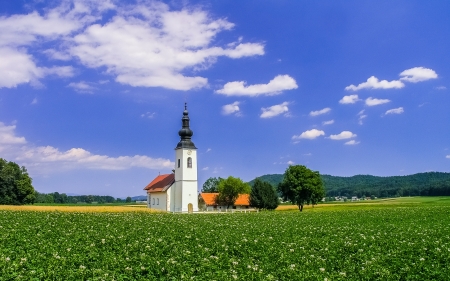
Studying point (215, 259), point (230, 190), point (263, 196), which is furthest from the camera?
point (230, 190)

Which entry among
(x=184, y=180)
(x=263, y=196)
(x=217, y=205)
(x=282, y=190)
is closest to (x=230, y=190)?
(x=217, y=205)

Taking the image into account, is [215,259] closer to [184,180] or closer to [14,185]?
[184,180]

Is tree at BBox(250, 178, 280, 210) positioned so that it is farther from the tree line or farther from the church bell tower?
the church bell tower

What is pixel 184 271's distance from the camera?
9.74 meters

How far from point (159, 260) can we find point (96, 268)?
173 cm

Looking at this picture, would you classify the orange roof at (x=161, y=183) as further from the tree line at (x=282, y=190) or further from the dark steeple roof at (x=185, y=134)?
the tree line at (x=282, y=190)

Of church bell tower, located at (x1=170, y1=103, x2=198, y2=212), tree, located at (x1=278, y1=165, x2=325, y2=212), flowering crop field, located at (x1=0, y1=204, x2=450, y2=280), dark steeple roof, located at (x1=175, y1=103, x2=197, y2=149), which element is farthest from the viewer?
dark steeple roof, located at (x1=175, y1=103, x2=197, y2=149)

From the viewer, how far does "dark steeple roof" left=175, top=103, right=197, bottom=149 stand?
83688 mm

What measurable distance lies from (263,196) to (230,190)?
39.5ft

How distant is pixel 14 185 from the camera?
9656 centimetres

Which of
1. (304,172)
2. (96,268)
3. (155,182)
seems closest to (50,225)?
(96,268)

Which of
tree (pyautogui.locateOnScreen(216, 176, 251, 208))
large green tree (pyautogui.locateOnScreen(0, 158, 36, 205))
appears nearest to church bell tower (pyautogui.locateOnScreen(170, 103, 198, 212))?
tree (pyautogui.locateOnScreen(216, 176, 251, 208))

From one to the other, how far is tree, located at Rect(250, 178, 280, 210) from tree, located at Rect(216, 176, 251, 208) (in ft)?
25.5

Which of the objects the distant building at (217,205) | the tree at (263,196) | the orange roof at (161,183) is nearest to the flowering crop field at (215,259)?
the tree at (263,196)
